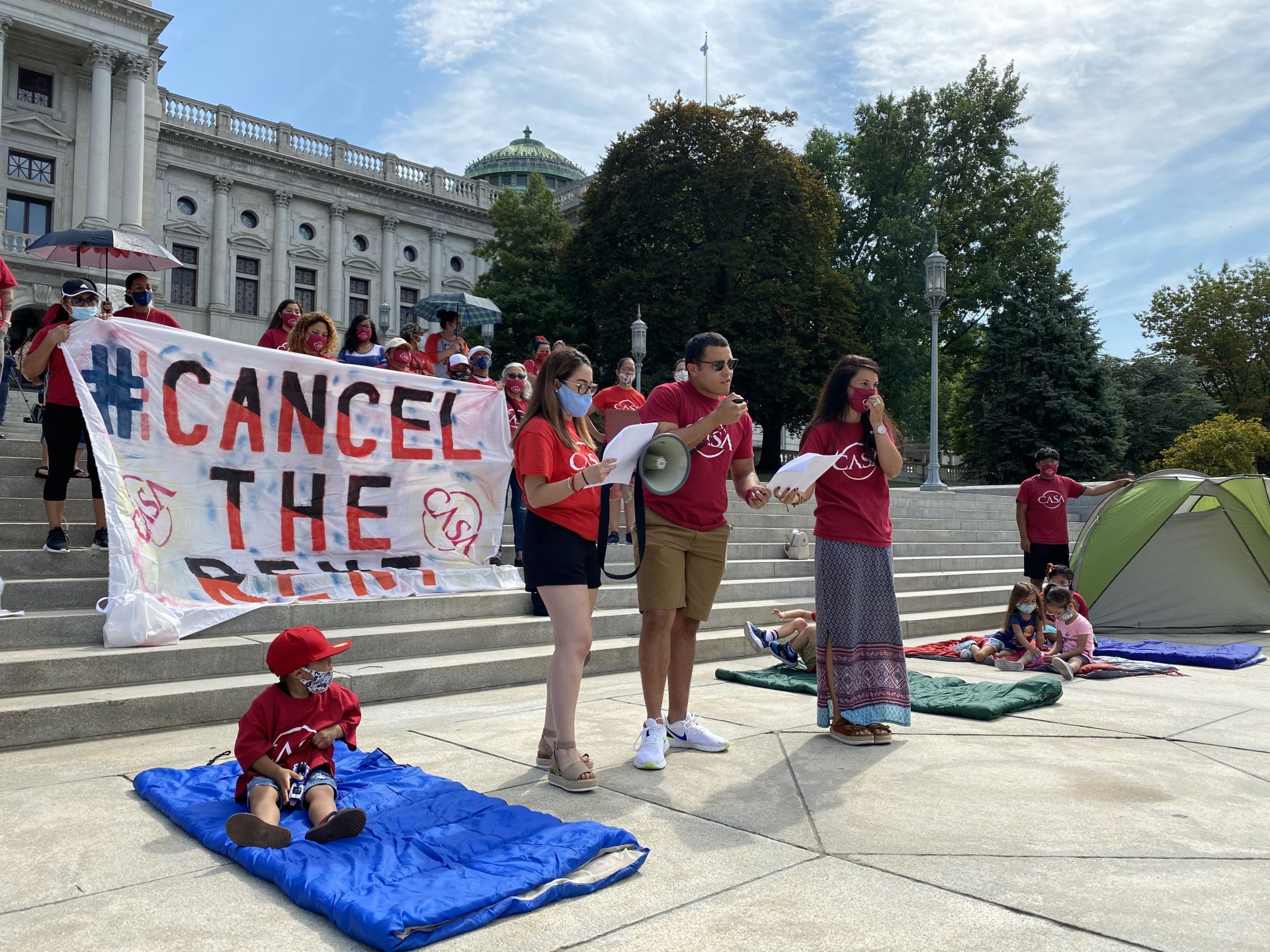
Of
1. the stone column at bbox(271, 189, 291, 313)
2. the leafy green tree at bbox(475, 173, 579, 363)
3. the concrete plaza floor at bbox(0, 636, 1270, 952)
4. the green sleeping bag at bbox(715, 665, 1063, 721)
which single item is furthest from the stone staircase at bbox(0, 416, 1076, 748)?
the stone column at bbox(271, 189, 291, 313)

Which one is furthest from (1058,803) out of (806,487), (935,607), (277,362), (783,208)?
(783,208)

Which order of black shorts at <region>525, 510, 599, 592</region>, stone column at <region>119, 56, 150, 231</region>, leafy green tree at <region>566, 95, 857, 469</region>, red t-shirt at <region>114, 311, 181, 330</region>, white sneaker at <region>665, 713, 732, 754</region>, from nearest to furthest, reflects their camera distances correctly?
black shorts at <region>525, 510, 599, 592</region>
white sneaker at <region>665, 713, 732, 754</region>
red t-shirt at <region>114, 311, 181, 330</region>
leafy green tree at <region>566, 95, 857, 469</region>
stone column at <region>119, 56, 150, 231</region>

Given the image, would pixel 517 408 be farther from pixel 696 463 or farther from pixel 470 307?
pixel 470 307

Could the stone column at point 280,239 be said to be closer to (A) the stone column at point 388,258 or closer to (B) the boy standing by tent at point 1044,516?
(A) the stone column at point 388,258

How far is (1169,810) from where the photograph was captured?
12.9 ft

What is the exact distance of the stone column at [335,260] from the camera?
50.7m

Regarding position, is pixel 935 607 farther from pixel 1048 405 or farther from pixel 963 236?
→ pixel 963 236

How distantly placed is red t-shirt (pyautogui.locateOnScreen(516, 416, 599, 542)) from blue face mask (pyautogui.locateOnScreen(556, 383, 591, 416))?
8cm

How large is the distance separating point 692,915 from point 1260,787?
3.11m

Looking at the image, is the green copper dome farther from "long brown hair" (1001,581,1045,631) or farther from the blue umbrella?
"long brown hair" (1001,581,1045,631)

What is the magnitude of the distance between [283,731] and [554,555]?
1332 mm

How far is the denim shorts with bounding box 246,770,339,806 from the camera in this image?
3682mm

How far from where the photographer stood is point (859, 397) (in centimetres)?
517

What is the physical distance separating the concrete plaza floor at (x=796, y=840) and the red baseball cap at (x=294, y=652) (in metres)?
0.72
